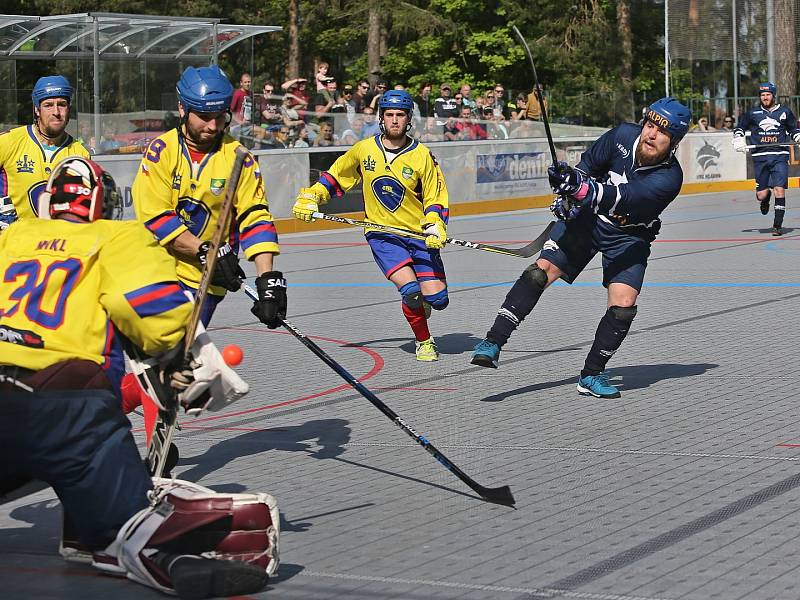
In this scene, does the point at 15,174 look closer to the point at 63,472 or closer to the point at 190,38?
the point at 63,472

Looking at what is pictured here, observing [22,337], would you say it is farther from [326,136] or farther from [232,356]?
[326,136]

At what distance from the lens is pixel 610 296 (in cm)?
875

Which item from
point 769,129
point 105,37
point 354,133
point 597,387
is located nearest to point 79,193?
point 597,387

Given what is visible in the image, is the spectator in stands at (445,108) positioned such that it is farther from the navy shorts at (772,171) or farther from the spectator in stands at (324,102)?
the navy shorts at (772,171)

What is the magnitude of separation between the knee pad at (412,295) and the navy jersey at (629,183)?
6.23ft

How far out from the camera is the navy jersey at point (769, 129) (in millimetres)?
20188

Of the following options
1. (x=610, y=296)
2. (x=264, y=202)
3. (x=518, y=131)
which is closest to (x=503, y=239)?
(x=518, y=131)

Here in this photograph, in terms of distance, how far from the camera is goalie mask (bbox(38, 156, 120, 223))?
16.0ft

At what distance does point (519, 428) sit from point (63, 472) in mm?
3515

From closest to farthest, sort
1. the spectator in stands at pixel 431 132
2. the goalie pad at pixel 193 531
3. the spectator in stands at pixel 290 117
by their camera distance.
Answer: the goalie pad at pixel 193 531
the spectator in stands at pixel 290 117
the spectator in stands at pixel 431 132

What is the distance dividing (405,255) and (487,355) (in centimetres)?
209

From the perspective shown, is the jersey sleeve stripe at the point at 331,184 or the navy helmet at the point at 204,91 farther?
the jersey sleeve stripe at the point at 331,184

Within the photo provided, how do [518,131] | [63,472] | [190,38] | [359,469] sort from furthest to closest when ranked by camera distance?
1. [518,131]
2. [190,38]
3. [359,469]
4. [63,472]

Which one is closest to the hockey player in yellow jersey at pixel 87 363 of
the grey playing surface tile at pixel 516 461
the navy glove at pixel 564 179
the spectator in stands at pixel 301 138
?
the grey playing surface tile at pixel 516 461
